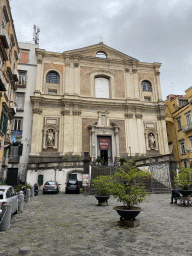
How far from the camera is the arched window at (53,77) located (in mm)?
30491

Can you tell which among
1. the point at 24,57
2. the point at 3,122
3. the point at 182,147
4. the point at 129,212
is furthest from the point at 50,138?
the point at 129,212

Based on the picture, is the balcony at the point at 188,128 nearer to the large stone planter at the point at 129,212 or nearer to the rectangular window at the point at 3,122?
the rectangular window at the point at 3,122

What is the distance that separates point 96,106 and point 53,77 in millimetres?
8137

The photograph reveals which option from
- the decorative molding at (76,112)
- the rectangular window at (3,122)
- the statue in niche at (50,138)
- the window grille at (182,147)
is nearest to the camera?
the rectangular window at (3,122)

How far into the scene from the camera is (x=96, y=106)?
30.1 meters

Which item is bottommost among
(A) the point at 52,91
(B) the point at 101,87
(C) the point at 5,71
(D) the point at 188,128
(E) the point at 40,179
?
(E) the point at 40,179

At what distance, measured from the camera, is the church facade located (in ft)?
91.3

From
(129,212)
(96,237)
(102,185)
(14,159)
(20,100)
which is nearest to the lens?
(96,237)

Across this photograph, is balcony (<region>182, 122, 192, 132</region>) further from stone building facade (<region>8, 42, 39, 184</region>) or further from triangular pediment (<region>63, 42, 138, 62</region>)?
stone building facade (<region>8, 42, 39, 184</region>)

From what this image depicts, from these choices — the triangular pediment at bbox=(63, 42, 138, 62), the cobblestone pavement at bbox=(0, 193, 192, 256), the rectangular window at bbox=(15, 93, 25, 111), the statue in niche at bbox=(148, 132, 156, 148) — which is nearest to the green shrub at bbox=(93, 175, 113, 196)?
the cobblestone pavement at bbox=(0, 193, 192, 256)

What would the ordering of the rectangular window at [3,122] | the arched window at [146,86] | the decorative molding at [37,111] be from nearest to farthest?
the rectangular window at [3,122]
the decorative molding at [37,111]
the arched window at [146,86]

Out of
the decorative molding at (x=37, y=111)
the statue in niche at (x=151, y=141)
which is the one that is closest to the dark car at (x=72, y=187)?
the decorative molding at (x=37, y=111)

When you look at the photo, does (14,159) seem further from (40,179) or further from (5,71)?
(5,71)

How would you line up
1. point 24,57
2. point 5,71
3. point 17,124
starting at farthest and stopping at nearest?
point 24,57
point 17,124
point 5,71
